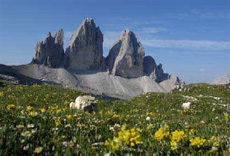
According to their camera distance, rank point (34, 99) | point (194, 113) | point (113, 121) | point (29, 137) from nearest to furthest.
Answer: point (29, 137), point (113, 121), point (194, 113), point (34, 99)

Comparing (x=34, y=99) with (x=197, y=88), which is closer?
(x=34, y=99)

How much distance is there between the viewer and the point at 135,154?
473 cm

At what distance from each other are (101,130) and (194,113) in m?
9.89

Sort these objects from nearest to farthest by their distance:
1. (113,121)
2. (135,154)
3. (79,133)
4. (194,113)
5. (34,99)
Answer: (135,154) < (79,133) < (113,121) < (194,113) < (34,99)

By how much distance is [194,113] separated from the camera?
15.8 m

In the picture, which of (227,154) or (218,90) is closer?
(227,154)

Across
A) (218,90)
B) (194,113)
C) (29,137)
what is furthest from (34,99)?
(218,90)

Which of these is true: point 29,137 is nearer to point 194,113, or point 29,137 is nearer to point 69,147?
point 69,147

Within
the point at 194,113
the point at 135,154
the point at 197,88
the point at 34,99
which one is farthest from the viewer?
the point at 197,88

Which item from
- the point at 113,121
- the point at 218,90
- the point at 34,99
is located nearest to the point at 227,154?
the point at 113,121

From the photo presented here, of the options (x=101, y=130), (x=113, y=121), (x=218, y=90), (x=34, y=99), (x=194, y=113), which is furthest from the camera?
(x=218, y=90)

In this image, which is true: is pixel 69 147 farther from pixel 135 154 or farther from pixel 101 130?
pixel 101 130

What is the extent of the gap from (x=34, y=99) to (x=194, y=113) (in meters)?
8.96

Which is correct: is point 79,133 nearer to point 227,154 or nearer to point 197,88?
point 227,154
